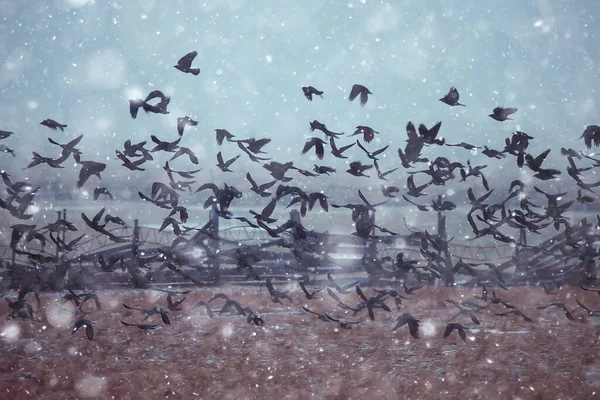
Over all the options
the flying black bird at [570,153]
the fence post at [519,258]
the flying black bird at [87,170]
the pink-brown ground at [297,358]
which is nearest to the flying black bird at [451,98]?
the flying black bird at [570,153]

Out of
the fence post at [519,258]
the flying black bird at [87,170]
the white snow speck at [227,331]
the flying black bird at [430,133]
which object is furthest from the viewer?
the fence post at [519,258]

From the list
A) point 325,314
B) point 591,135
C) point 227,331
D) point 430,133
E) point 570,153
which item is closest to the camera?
point 430,133

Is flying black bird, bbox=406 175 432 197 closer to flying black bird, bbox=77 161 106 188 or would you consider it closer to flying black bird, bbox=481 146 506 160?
flying black bird, bbox=481 146 506 160

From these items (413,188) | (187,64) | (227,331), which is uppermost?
(187,64)

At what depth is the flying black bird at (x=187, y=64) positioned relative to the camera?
18.4 feet

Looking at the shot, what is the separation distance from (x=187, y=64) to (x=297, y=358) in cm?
399

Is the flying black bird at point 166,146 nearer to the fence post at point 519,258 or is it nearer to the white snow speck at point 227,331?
the white snow speck at point 227,331

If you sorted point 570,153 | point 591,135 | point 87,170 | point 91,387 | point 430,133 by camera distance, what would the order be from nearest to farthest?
point 91,387, point 430,133, point 591,135, point 87,170, point 570,153

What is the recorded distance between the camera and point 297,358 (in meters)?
6.51

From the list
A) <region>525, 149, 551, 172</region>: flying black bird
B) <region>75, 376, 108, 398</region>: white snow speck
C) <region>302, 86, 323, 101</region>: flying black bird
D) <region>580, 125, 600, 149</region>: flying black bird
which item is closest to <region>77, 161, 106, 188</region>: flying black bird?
<region>75, 376, 108, 398</region>: white snow speck

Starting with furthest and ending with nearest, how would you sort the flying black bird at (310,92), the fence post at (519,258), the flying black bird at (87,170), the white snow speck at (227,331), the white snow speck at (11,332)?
the fence post at (519,258)
the white snow speck at (227,331)
the white snow speck at (11,332)
the flying black bird at (310,92)
the flying black bird at (87,170)

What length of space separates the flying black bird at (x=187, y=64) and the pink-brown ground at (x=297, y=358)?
3527 millimetres

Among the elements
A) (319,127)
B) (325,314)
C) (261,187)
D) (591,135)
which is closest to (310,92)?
(319,127)

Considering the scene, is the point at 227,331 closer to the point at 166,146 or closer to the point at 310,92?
the point at 166,146
